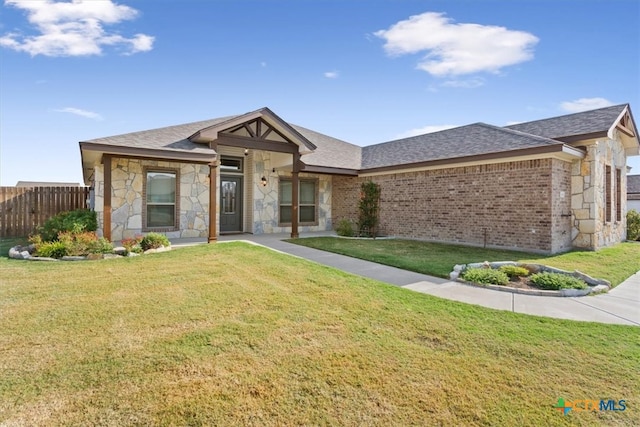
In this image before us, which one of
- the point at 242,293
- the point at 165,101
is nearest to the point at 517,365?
the point at 242,293

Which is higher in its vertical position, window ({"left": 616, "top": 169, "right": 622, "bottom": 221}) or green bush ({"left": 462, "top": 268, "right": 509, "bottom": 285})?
window ({"left": 616, "top": 169, "right": 622, "bottom": 221})

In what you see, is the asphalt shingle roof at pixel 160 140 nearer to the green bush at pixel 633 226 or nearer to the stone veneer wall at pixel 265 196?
the stone veneer wall at pixel 265 196

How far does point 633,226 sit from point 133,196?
62.8 ft

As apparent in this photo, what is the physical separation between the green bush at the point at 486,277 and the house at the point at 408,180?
14.1 ft

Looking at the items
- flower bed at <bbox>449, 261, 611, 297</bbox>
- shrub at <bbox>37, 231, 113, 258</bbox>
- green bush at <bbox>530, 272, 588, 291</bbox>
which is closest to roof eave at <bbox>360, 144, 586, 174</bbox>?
flower bed at <bbox>449, 261, 611, 297</bbox>

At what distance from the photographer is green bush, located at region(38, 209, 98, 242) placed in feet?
29.1

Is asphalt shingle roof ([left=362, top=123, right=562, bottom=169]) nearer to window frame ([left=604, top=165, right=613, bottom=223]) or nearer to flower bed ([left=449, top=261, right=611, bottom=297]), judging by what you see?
window frame ([left=604, top=165, right=613, bottom=223])

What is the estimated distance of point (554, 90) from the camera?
1083cm

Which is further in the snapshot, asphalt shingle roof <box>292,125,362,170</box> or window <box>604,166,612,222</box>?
asphalt shingle roof <box>292,125,362,170</box>

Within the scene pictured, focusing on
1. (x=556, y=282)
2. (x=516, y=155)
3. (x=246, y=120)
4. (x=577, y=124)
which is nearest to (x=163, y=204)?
(x=246, y=120)

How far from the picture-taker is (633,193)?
19031 millimetres

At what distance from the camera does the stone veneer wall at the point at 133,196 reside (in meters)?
10.4

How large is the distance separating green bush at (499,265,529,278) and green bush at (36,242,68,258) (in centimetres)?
987

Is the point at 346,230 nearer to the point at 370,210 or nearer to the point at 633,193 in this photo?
the point at 370,210
